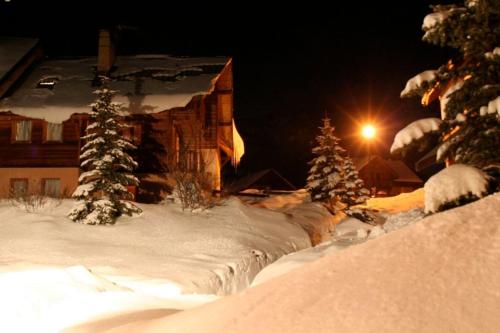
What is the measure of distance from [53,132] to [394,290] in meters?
24.7

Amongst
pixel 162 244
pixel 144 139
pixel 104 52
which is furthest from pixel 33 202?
pixel 104 52

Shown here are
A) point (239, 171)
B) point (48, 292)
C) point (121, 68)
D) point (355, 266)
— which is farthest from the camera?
point (239, 171)

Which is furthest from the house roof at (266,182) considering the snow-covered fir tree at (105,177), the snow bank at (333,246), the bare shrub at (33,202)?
the bare shrub at (33,202)

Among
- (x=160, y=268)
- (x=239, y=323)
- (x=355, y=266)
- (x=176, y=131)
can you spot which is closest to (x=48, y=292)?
(x=160, y=268)

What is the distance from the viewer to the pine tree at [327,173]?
30.5 metres

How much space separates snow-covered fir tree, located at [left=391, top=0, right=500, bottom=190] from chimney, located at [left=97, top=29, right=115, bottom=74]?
2555cm

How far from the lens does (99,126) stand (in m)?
19.1

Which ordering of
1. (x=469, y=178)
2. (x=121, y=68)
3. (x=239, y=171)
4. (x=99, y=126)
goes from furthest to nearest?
(x=239, y=171) → (x=121, y=68) → (x=99, y=126) → (x=469, y=178)

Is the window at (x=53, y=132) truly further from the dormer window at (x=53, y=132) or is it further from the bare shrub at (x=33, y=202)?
the bare shrub at (x=33, y=202)

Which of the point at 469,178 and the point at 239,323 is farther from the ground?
the point at 469,178

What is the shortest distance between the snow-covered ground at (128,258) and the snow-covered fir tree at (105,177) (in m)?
0.56

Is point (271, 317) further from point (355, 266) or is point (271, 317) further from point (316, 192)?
point (316, 192)

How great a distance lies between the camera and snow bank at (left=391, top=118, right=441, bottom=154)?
5.45m

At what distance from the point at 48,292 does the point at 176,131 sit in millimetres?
16963
